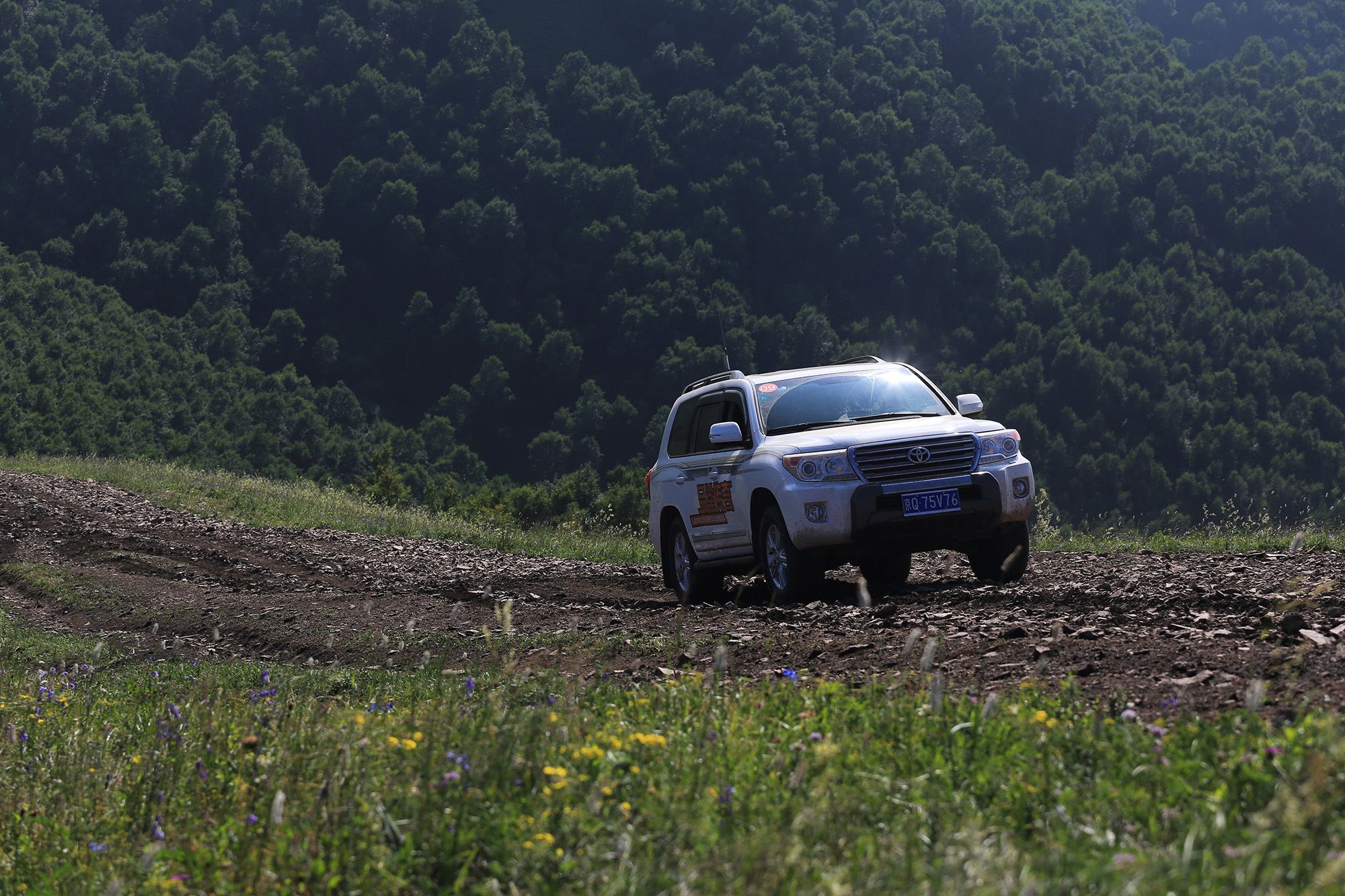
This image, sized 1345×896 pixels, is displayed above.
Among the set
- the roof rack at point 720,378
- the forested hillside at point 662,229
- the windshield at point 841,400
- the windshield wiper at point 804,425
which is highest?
the forested hillside at point 662,229

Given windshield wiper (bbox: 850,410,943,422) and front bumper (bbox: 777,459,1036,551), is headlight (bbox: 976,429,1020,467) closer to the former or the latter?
front bumper (bbox: 777,459,1036,551)

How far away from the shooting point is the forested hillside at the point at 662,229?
9931 cm

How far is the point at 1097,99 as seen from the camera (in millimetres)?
128625

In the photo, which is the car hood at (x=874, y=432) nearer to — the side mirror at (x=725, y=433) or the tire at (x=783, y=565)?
the side mirror at (x=725, y=433)

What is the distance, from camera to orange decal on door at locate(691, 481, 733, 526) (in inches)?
435

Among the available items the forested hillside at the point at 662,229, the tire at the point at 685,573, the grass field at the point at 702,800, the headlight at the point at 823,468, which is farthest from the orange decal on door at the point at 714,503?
the forested hillside at the point at 662,229

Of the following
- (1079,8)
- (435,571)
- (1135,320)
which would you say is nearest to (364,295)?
(1135,320)

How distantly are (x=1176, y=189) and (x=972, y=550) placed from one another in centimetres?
11736

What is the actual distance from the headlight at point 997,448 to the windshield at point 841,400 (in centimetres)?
74

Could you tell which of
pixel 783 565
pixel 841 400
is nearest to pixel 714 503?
Answer: pixel 783 565

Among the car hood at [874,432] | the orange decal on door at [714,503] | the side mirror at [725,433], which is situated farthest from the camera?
the orange decal on door at [714,503]

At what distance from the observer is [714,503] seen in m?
11.3

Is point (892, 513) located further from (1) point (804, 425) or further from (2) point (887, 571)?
(2) point (887, 571)

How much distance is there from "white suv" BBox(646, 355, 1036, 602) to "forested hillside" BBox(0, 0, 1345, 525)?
7745cm
